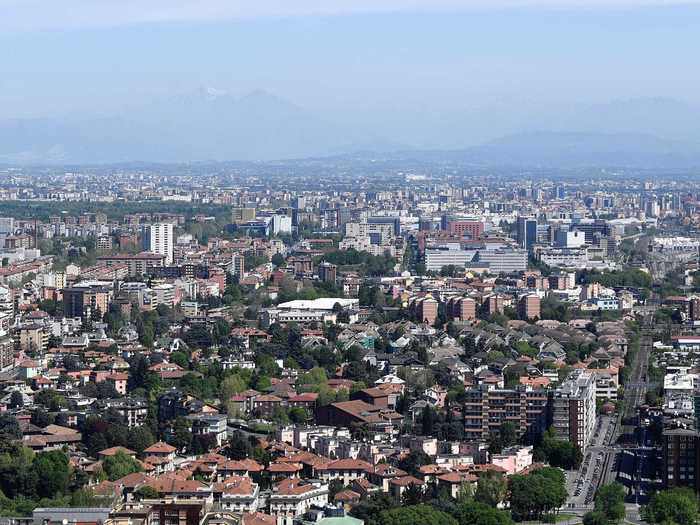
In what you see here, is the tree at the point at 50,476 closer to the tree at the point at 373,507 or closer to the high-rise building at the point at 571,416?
the tree at the point at 373,507

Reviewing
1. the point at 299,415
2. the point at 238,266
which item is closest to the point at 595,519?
the point at 299,415

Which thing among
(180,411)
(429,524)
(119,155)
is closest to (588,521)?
(429,524)

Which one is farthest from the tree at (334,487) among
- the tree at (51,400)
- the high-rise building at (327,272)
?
the high-rise building at (327,272)

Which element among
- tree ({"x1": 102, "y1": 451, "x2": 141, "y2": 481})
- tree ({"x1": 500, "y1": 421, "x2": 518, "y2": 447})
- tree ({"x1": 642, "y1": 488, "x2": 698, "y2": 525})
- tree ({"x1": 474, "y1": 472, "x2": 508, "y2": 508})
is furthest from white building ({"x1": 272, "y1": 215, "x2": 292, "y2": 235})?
tree ({"x1": 642, "y1": 488, "x2": 698, "y2": 525})

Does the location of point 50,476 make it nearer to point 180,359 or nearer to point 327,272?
point 180,359

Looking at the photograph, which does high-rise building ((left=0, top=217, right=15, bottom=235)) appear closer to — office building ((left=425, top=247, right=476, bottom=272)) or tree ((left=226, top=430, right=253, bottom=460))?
office building ((left=425, top=247, right=476, bottom=272))
